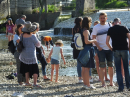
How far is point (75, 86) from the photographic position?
8531 millimetres

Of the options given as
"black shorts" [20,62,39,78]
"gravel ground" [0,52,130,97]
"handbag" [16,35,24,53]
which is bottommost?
"gravel ground" [0,52,130,97]

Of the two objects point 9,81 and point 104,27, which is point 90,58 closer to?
point 104,27

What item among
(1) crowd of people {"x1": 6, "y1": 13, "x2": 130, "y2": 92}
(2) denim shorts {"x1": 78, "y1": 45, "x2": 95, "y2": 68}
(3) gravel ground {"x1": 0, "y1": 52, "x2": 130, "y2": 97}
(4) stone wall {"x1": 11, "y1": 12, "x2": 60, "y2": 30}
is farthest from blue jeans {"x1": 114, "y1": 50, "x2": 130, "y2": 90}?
(4) stone wall {"x1": 11, "y1": 12, "x2": 60, "y2": 30}

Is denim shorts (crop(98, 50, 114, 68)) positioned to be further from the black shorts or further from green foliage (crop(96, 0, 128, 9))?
green foliage (crop(96, 0, 128, 9))

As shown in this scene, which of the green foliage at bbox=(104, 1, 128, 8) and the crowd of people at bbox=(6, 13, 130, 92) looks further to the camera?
the green foliage at bbox=(104, 1, 128, 8)

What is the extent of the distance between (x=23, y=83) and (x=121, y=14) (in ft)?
90.3

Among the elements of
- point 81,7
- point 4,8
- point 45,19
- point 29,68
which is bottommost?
point 45,19

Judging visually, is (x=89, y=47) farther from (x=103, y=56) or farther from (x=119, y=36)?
(x=119, y=36)

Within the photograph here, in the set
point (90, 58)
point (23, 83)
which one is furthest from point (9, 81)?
point (90, 58)

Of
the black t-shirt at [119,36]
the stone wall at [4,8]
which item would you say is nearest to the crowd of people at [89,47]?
the black t-shirt at [119,36]

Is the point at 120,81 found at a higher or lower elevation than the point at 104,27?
lower

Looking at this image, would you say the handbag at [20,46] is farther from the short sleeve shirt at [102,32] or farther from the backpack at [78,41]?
the short sleeve shirt at [102,32]

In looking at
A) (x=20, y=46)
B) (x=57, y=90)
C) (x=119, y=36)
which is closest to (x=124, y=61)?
(x=119, y=36)

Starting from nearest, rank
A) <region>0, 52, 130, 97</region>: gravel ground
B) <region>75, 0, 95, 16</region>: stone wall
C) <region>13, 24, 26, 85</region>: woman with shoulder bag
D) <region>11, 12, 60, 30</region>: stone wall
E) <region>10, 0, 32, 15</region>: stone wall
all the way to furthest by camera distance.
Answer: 1. <region>0, 52, 130, 97</region>: gravel ground
2. <region>13, 24, 26, 85</region>: woman with shoulder bag
3. <region>11, 12, 60, 30</region>: stone wall
4. <region>10, 0, 32, 15</region>: stone wall
5. <region>75, 0, 95, 16</region>: stone wall
